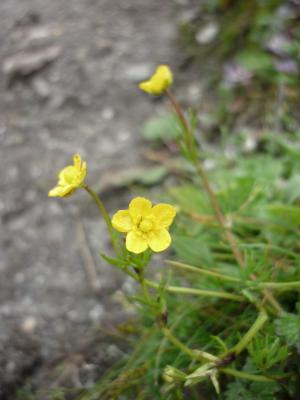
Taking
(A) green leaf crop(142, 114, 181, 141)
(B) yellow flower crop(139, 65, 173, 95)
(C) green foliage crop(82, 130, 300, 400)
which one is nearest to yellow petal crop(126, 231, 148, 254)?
(C) green foliage crop(82, 130, 300, 400)

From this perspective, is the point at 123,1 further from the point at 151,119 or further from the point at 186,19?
the point at 151,119

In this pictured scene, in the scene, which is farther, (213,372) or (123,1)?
(123,1)

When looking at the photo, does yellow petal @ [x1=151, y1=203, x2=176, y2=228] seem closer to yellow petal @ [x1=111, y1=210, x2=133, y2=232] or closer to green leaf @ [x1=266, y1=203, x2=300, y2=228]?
yellow petal @ [x1=111, y1=210, x2=133, y2=232]

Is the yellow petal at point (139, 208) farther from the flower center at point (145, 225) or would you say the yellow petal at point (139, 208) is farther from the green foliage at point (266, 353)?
the green foliage at point (266, 353)

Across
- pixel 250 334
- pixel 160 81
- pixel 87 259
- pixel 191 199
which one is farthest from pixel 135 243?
pixel 87 259

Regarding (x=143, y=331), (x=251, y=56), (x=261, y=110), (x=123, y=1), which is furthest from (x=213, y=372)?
(x=123, y=1)

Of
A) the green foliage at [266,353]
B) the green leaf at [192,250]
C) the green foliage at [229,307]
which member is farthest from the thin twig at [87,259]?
the green foliage at [266,353]
